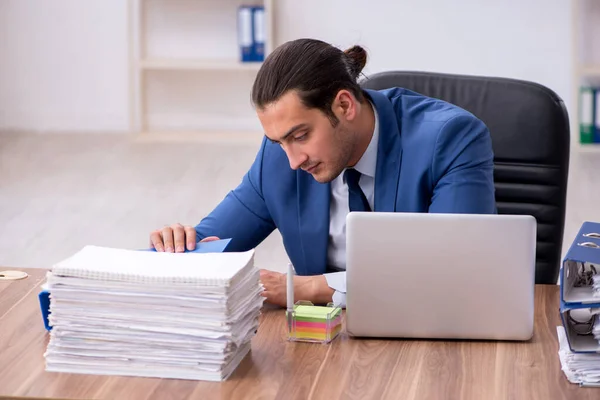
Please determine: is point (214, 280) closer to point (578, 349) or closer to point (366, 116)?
point (578, 349)

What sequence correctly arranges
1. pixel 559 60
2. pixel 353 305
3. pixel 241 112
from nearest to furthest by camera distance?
pixel 353 305, pixel 559 60, pixel 241 112

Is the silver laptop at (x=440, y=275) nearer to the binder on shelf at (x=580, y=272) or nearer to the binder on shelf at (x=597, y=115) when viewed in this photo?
the binder on shelf at (x=580, y=272)

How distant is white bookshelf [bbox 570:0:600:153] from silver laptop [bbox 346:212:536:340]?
4377 mm

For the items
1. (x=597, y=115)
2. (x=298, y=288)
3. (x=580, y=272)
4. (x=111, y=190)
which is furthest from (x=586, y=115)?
(x=580, y=272)

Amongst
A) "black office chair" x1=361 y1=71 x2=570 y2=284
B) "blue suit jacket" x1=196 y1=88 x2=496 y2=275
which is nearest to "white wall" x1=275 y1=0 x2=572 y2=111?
"black office chair" x1=361 y1=71 x2=570 y2=284

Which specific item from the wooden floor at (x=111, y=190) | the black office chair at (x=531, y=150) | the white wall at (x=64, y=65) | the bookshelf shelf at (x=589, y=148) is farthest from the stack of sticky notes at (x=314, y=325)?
the white wall at (x=64, y=65)

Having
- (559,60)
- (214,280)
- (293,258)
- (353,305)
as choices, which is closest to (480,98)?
(293,258)

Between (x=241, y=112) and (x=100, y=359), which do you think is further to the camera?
(x=241, y=112)

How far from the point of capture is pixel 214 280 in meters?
1.49

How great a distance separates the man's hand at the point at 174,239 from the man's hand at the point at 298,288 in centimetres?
15

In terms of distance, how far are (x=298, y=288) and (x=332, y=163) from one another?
292 mm

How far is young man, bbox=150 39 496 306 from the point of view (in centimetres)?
200

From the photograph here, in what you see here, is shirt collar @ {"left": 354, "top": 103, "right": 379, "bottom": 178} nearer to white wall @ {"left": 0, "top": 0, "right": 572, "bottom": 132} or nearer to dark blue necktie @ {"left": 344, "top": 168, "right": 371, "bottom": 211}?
dark blue necktie @ {"left": 344, "top": 168, "right": 371, "bottom": 211}

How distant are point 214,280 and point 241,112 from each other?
5.01 metres
